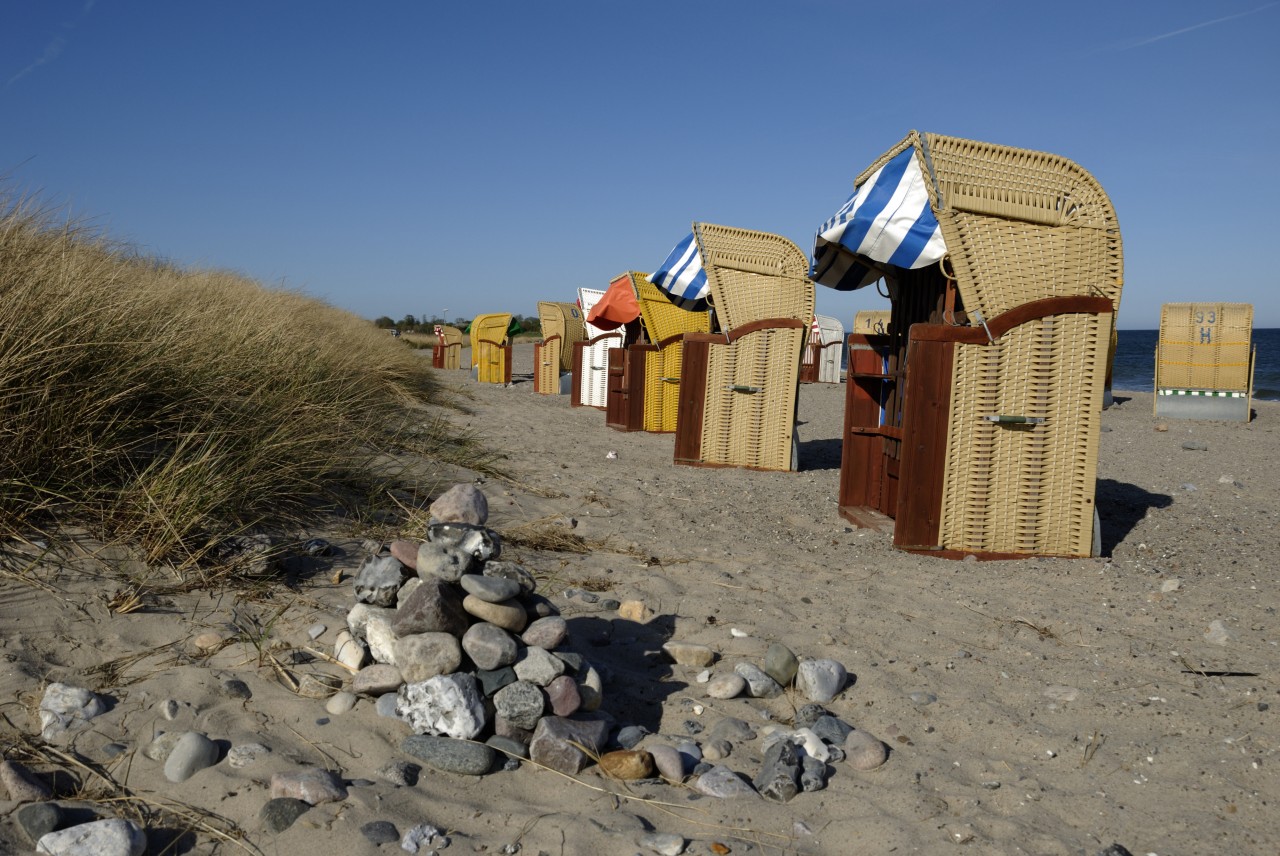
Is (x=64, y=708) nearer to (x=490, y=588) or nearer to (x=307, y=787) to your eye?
(x=307, y=787)

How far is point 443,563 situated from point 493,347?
19132 millimetres

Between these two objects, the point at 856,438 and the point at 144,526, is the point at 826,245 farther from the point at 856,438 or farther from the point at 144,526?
the point at 144,526

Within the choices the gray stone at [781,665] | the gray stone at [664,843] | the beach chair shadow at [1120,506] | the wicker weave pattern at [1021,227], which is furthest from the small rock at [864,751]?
the beach chair shadow at [1120,506]

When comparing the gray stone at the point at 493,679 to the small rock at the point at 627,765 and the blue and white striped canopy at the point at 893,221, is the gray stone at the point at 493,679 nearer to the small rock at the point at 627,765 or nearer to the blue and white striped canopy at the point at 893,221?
the small rock at the point at 627,765

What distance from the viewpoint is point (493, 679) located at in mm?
2867

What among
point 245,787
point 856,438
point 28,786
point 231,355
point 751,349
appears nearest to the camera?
point 28,786

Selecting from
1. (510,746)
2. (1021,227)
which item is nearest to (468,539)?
(510,746)

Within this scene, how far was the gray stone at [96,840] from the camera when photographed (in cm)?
208

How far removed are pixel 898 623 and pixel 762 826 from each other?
5.84ft

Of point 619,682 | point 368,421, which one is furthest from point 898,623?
point 368,421

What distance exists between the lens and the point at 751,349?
860cm

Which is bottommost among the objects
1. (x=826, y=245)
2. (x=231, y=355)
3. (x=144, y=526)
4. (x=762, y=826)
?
(x=762, y=826)

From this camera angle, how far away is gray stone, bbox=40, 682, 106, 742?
8.21ft

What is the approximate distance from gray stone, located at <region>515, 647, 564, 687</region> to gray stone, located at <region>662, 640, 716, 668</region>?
69 centimetres
